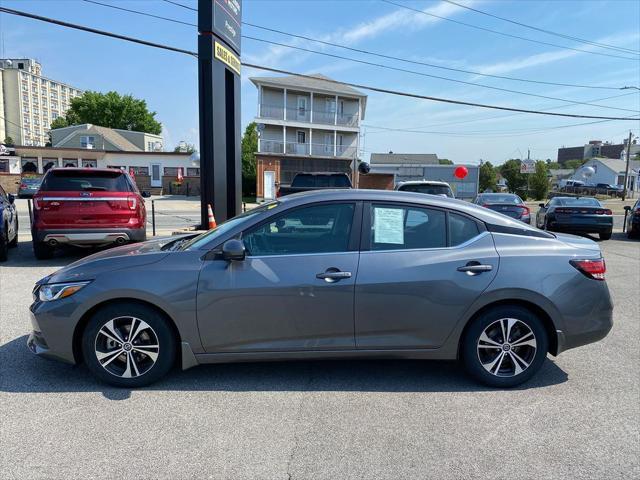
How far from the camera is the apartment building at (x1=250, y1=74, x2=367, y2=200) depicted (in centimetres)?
4147

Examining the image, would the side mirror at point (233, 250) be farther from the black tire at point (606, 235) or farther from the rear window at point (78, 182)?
the black tire at point (606, 235)

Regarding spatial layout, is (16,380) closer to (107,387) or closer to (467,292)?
(107,387)

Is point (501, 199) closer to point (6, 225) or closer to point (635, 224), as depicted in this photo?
point (635, 224)

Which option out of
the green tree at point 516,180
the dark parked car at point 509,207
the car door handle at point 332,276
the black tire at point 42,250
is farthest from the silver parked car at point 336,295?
the green tree at point 516,180

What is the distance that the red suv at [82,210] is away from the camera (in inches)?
327

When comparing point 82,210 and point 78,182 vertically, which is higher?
point 78,182

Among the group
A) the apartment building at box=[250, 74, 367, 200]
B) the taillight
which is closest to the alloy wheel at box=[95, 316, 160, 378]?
the taillight

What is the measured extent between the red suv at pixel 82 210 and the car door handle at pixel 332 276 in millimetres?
6032

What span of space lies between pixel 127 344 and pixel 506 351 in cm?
306

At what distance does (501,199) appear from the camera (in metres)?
15.3

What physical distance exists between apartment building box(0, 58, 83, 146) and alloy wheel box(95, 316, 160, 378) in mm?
122402

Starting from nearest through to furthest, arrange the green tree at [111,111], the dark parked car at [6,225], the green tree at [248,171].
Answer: the dark parked car at [6,225] → the green tree at [248,171] → the green tree at [111,111]

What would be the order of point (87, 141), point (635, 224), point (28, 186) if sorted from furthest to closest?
point (87, 141) → point (28, 186) → point (635, 224)

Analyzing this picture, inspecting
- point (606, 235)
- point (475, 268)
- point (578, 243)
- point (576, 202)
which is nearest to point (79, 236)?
point (475, 268)
